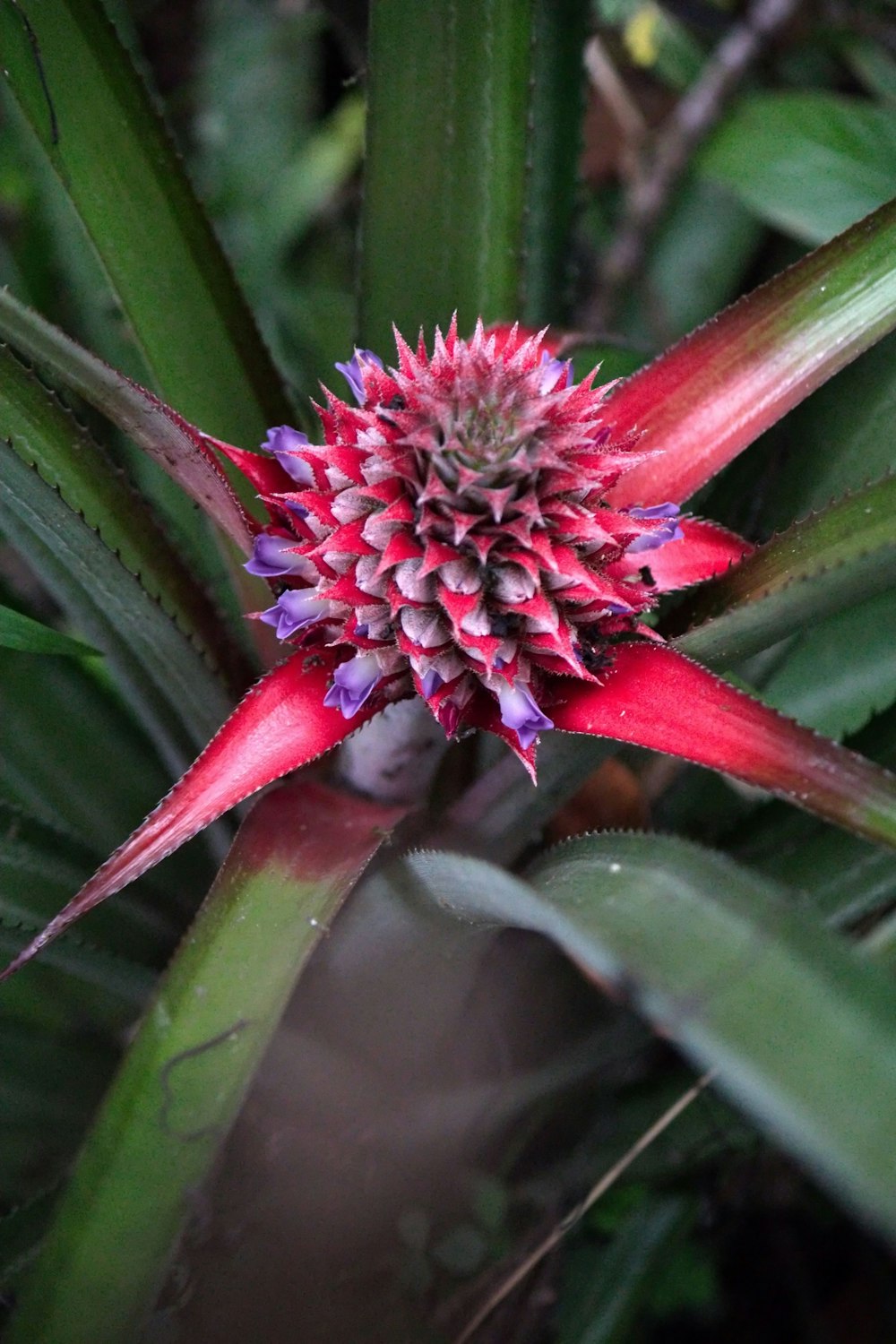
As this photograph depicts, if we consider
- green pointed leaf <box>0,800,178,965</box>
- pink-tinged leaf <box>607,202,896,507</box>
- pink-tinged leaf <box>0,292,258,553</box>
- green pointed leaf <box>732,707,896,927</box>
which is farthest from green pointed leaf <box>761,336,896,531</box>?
green pointed leaf <box>0,800,178,965</box>

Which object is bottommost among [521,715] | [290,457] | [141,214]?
[521,715]

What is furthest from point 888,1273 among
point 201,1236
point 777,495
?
point 777,495

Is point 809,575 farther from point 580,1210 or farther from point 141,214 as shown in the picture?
point 580,1210

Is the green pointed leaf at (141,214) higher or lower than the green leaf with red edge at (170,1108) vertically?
higher

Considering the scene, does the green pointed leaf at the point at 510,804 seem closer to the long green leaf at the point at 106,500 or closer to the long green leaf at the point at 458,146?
the long green leaf at the point at 106,500

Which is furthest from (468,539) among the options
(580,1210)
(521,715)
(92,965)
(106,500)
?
(580,1210)

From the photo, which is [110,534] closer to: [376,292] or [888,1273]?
[376,292]

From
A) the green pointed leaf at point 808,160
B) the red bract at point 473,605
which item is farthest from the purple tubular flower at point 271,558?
the green pointed leaf at point 808,160
